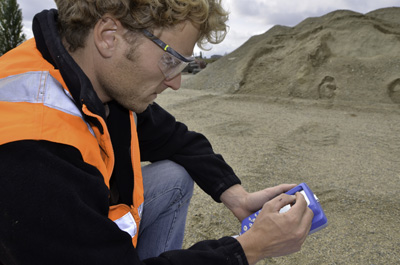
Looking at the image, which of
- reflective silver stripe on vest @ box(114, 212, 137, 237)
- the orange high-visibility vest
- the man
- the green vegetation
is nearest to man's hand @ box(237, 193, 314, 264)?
the man

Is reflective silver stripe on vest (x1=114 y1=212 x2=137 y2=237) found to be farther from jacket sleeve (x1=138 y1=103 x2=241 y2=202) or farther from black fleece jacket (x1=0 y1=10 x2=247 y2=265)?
jacket sleeve (x1=138 y1=103 x2=241 y2=202)

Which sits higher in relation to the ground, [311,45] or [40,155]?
[311,45]

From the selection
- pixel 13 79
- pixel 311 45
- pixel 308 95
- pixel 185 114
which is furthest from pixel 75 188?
pixel 311 45

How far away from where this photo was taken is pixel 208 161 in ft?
5.66

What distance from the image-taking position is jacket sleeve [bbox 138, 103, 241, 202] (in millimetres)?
1707

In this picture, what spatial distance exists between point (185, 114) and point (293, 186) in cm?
359

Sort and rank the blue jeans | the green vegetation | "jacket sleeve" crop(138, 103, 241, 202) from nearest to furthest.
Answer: the blue jeans, "jacket sleeve" crop(138, 103, 241, 202), the green vegetation

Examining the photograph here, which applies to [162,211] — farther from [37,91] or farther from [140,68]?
[37,91]

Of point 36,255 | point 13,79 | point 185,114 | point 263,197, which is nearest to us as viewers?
point 36,255

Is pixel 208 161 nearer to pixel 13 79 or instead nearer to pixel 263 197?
pixel 263 197

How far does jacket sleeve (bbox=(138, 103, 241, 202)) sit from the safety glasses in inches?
15.1

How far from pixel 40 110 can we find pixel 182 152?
95 cm

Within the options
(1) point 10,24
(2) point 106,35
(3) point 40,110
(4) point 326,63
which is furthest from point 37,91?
(1) point 10,24

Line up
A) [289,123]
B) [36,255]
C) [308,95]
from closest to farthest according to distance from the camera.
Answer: [36,255] → [289,123] → [308,95]
